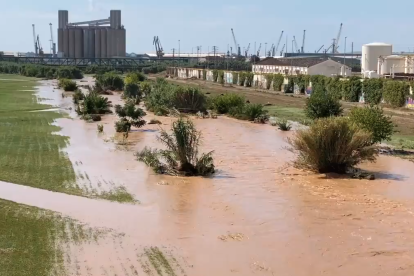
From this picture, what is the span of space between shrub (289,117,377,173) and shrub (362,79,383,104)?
27117 mm

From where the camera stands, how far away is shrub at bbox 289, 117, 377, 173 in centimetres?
1816

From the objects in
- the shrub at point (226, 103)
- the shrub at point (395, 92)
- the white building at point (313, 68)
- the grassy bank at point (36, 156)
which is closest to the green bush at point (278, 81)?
the white building at point (313, 68)

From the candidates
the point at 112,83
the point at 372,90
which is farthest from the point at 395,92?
the point at 112,83

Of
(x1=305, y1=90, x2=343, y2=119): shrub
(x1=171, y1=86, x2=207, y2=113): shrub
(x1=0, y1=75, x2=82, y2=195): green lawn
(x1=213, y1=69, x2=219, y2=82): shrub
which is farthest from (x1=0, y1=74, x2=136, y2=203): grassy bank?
(x1=213, y1=69, x2=219, y2=82): shrub

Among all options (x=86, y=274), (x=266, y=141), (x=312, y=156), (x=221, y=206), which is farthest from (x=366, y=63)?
(x=86, y=274)

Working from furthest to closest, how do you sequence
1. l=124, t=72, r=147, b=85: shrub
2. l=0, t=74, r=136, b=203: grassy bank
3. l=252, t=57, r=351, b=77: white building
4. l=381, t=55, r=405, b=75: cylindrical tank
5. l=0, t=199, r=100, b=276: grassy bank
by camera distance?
l=252, t=57, r=351, b=77: white building → l=124, t=72, r=147, b=85: shrub → l=381, t=55, r=405, b=75: cylindrical tank → l=0, t=74, r=136, b=203: grassy bank → l=0, t=199, r=100, b=276: grassy bank

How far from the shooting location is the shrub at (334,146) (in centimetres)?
1816

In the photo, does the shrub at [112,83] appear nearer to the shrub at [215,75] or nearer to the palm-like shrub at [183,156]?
the shrub at [215,75]

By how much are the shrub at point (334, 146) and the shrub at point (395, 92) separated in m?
25.2

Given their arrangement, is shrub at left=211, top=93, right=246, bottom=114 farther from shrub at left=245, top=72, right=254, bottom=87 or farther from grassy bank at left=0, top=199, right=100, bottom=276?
shrub at left=245, top=72, right=254, bottom=87

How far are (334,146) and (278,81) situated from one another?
48201mm

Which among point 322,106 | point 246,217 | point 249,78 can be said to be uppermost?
point 249,78

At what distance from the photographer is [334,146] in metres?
18.3

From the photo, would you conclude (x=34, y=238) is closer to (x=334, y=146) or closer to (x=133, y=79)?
(x=334, y=146)
